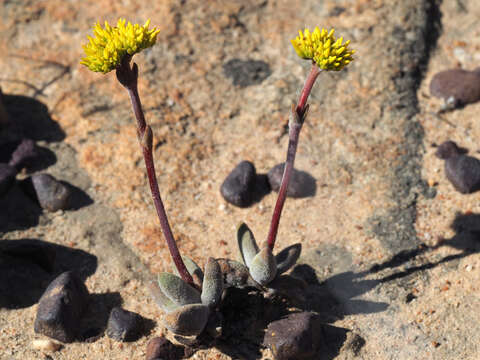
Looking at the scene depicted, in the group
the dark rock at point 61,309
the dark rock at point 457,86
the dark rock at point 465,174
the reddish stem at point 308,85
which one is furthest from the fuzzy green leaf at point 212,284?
the dark rock at point 457,86

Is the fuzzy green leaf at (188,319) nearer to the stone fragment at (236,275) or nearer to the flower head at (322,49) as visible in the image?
the stone fragment at (236,275)

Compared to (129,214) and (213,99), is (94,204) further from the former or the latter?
(213,99)

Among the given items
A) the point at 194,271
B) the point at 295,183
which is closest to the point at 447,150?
the point at 295,183

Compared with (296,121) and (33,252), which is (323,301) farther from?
(33,252)

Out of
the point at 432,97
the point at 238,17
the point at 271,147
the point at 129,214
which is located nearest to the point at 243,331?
the point at 129,214

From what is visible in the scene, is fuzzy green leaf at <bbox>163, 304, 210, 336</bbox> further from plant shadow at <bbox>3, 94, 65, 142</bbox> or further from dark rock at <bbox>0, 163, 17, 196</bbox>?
plant shadow at <bbox>3, 94, 65, 142</bbox>

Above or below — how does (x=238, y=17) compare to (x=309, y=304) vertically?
above

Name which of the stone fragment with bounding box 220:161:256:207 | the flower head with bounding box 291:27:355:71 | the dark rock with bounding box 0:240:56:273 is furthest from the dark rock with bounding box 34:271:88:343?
the flower head with bounding box 291:27:355:71
